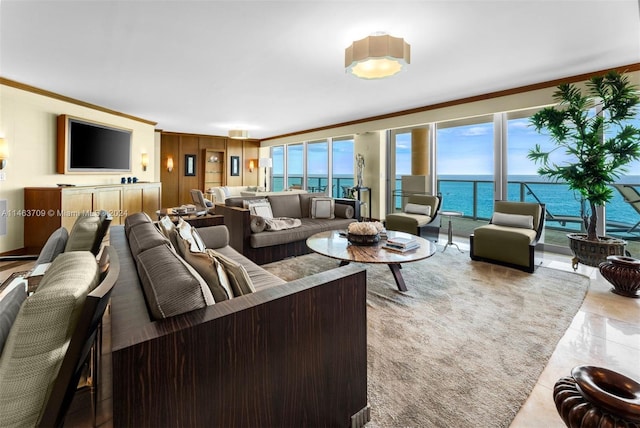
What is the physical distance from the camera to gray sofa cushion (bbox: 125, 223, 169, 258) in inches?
62.1

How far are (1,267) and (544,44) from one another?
668cm

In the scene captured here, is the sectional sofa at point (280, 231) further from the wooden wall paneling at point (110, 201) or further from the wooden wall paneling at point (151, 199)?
the wooden wall paneling at point (151, 199)

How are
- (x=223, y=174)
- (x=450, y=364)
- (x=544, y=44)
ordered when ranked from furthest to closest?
1. (x=223, y=174)
2. (x=544, y=44)
3. (x=450, y=364)

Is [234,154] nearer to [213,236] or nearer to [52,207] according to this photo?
[52,207]

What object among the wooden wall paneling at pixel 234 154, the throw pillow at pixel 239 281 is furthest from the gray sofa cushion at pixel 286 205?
the wooden wall paneling at pixel 234 154

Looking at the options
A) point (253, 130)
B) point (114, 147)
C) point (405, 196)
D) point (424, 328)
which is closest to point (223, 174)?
point (253, 130)

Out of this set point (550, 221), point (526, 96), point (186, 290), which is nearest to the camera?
point (186, 290)

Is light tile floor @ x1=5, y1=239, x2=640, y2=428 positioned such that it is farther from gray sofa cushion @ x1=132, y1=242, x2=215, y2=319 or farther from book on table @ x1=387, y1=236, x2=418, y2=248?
gray sofa cushion @ x1=132, y1=242, x2=215, y2=319

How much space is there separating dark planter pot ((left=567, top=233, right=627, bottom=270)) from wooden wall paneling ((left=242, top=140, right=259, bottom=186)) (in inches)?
365

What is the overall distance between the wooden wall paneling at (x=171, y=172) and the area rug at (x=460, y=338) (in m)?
7.13

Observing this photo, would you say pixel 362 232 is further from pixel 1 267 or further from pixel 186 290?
pixel 1 267

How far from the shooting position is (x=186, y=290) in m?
1.04

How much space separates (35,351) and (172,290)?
35 cm

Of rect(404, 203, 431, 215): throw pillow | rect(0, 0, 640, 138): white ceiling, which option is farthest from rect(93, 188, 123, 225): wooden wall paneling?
rect(404, 203, 431, 215): throw pillow
